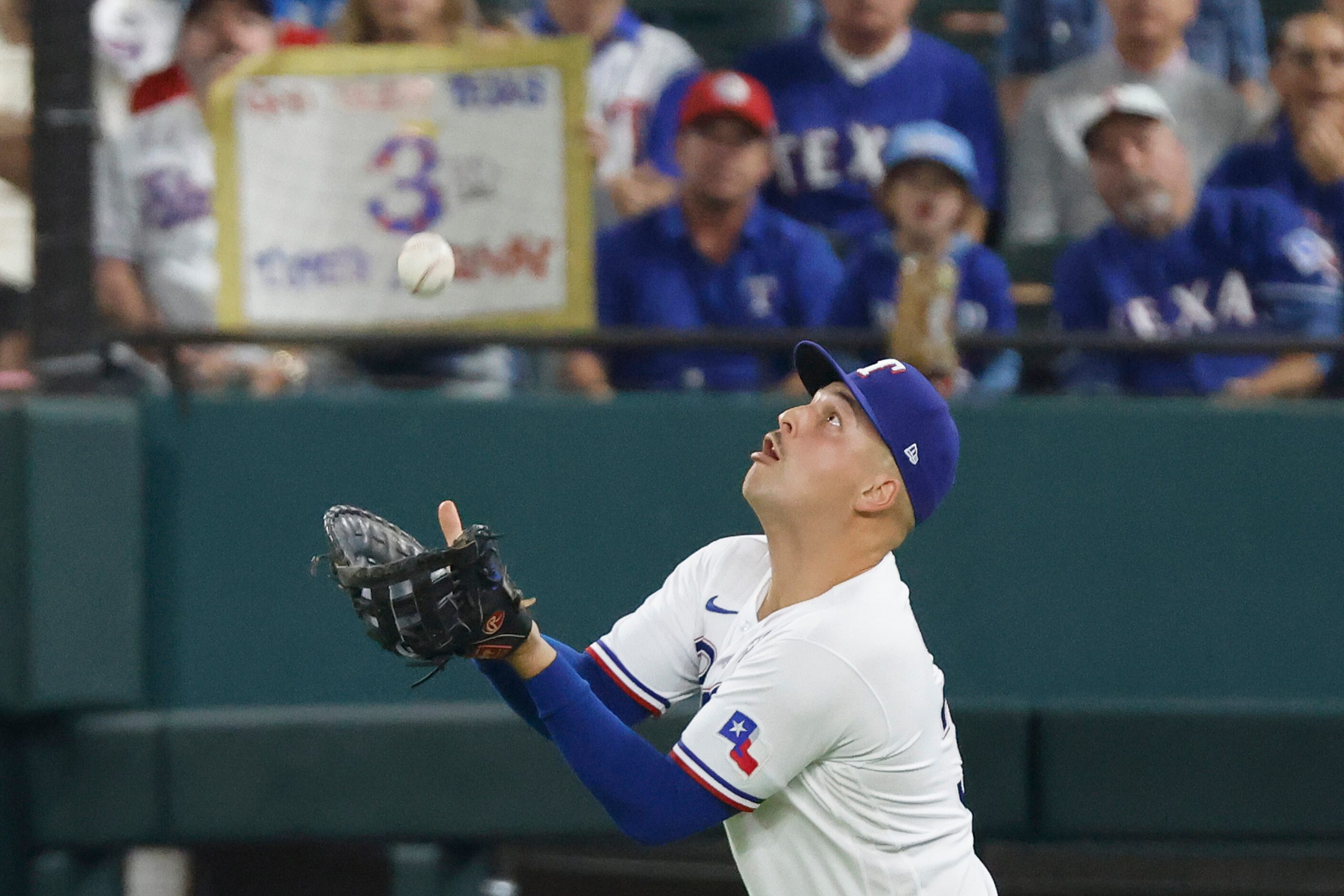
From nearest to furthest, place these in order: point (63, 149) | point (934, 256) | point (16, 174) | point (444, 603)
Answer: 1. point (444, 603)
2. point (63, 149)
3. point (934, 256)
4. point (16, 174)

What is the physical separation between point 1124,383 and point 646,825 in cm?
289

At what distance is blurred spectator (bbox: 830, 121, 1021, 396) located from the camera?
5.31 meters

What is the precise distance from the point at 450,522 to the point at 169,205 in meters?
2.80

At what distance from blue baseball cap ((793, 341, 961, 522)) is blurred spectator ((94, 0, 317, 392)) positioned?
8.57 feet

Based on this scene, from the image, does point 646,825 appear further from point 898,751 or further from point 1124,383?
point 1124,383

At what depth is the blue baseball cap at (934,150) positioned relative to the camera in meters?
5.34

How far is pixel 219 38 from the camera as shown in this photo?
18.4 ft

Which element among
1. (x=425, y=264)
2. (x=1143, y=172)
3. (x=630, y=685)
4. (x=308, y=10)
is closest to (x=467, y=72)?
(x=308, y=10)

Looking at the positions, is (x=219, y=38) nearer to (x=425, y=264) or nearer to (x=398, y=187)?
(x=398, y=187)

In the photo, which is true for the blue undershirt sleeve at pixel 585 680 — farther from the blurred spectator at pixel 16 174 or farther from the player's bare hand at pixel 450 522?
the blurred spectator at pixel 16 174

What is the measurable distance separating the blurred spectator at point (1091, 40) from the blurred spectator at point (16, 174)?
115 inches

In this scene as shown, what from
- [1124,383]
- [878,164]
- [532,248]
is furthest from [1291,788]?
[532,248]

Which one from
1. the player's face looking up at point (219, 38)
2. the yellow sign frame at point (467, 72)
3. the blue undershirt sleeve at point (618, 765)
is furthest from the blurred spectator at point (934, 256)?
the blue undershirt sleeve at point (618, 765)

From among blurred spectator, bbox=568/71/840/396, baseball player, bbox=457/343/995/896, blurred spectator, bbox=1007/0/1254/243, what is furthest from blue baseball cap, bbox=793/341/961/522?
Result: blurred spectator, bbox=1007/0/1254/243
